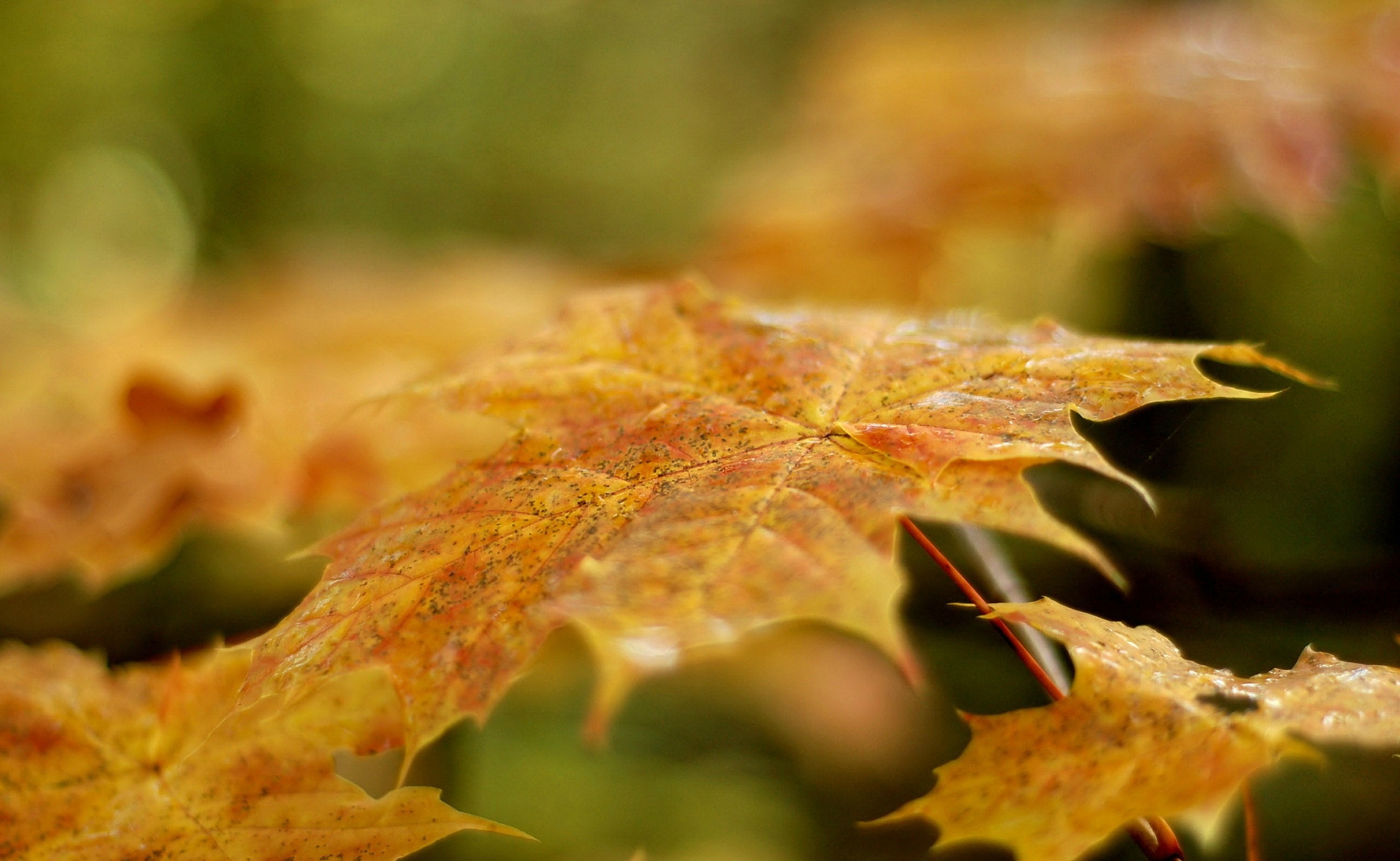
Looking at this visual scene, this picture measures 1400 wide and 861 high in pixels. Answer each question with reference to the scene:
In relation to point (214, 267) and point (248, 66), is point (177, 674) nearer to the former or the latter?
point (214, 267)

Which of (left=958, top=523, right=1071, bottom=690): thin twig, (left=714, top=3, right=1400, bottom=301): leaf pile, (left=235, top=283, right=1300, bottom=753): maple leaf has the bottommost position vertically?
(left=958, top=523, right=1071, bottom=690): thin twig

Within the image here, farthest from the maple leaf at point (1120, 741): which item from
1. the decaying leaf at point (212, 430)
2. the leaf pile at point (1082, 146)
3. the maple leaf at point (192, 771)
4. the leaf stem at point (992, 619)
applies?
the leaf pile at point (1082, 146)

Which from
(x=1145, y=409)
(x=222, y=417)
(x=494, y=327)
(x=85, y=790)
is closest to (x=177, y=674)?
(x=85, y=790)

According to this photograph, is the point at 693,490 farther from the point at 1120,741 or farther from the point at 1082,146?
the point at 1082,146

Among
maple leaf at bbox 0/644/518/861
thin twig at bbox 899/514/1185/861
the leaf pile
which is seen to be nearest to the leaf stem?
thin twig at bbox 899/514/1185/861

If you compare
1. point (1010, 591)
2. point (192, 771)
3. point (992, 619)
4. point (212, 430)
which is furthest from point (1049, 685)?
point (212, 430)

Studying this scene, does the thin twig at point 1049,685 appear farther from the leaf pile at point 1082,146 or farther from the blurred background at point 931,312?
the leaf pile at point 1082,146

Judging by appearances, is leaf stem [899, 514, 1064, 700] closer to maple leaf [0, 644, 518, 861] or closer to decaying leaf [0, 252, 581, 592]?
maple leaf [0, 644, 518, 861]
